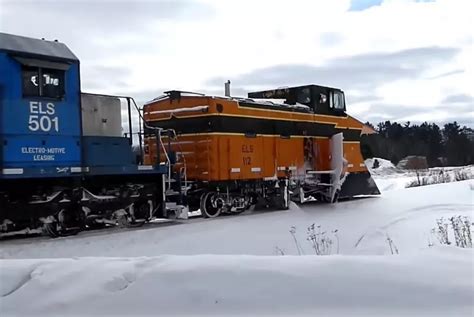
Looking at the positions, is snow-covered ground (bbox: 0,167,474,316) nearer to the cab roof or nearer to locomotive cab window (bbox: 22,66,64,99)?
locomotive cab window (bbox: 22,66,64,99)

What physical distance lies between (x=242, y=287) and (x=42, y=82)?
24.2 ft

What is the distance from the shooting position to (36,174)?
10.4m

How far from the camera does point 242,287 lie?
4.59m

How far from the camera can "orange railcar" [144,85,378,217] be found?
48.3ft

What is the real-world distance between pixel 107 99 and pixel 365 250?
19.8 ft

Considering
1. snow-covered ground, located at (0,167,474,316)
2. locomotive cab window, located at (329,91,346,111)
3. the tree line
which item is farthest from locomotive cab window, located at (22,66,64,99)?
the tree line

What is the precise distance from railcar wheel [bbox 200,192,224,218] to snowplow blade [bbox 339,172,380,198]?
→ 6.05 metres

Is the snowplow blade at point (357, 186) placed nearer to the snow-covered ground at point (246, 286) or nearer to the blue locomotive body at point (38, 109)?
the blue locomotive body at point (38, 109)

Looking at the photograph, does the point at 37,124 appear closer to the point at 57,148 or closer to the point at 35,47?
the point at 57,148

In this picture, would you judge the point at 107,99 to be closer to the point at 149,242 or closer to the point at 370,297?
the point at 149,242

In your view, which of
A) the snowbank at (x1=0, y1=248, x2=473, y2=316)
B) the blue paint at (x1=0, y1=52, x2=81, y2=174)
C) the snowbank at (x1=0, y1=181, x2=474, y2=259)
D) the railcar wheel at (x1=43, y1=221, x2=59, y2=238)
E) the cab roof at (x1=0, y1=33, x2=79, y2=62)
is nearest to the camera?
the snowbank at (x1=0, y1=248, x2=473, y2=316)

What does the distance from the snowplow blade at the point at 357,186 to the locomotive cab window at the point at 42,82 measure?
1146 cm

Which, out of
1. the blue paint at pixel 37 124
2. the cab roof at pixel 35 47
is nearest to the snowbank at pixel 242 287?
the blue paint at pixel 37 124

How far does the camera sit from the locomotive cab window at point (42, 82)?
34.0 ft
